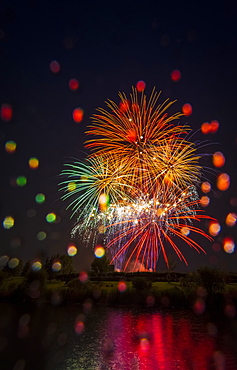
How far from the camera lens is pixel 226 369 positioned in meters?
16.7

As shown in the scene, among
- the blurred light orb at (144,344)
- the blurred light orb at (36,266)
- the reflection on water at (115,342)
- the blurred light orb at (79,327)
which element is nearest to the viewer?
the reflection on water at (115,342)

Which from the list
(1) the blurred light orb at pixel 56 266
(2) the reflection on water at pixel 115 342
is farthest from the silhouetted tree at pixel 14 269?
(2) the reflection on water at pixel 115 342

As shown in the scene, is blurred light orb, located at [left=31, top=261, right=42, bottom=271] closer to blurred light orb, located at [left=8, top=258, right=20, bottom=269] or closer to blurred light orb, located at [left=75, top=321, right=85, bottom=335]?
blurred light orb, located at [left=8, top=258, right=20, bottom=269]

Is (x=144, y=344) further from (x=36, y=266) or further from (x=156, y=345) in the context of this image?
(x=36, y=266)

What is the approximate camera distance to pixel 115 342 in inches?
916

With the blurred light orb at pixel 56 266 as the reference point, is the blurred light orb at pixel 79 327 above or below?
above

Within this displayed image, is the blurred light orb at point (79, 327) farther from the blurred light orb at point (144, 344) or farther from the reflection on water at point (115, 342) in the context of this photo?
the blurred light orb at point (144, 344)

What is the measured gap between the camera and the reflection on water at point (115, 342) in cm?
1748

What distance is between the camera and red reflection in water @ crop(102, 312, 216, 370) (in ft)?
57.5

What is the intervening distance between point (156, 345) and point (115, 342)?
371 cm

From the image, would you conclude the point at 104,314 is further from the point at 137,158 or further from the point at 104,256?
the point at 104,256

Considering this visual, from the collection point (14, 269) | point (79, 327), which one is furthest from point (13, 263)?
point (79, 327)

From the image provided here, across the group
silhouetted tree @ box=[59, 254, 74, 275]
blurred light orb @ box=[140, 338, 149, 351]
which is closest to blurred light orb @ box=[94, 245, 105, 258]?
silhouetted tree @ box=[59, 254, 74, 275]

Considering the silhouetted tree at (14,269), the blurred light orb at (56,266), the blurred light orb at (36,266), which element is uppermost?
the blurred light orb at (36,266)
